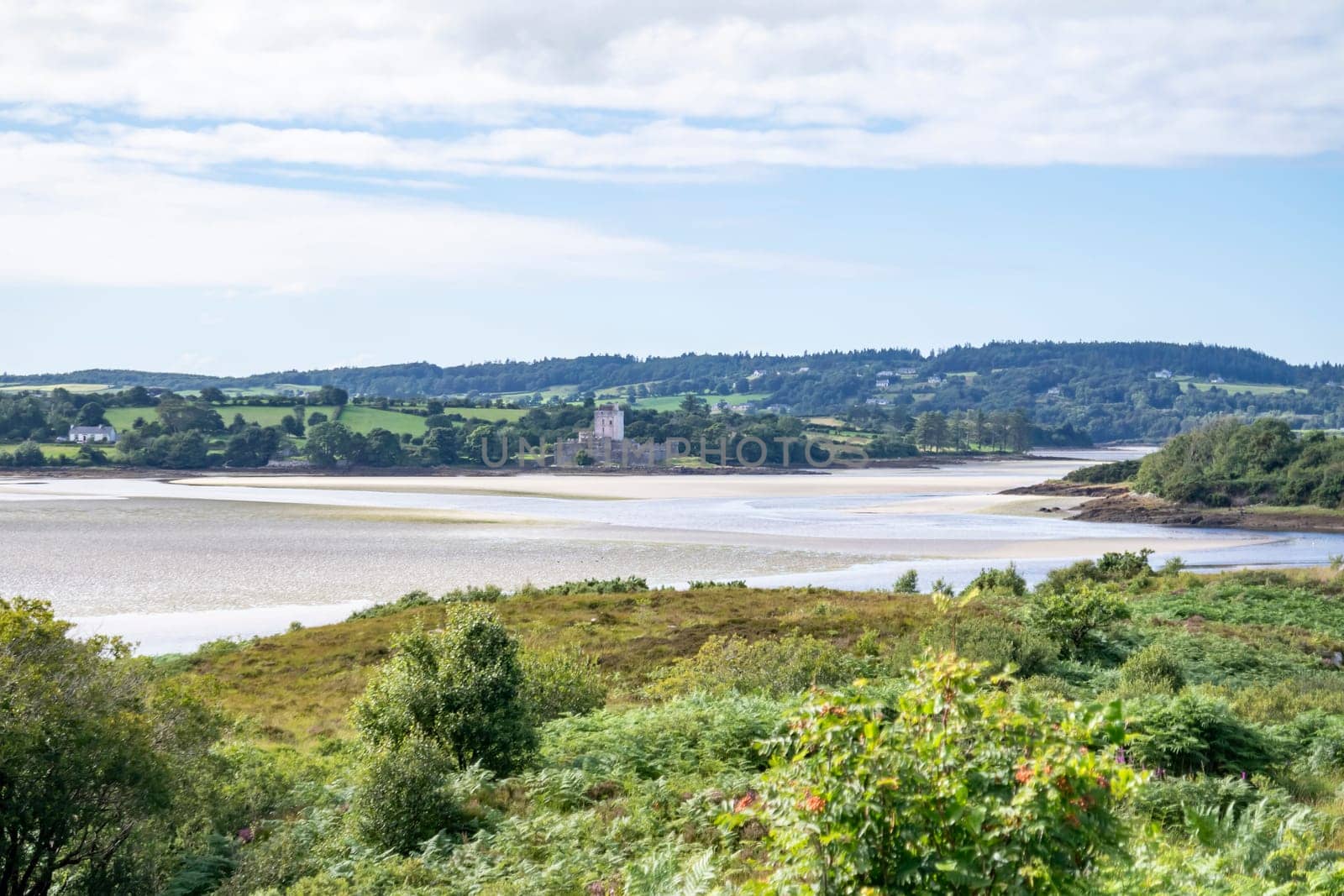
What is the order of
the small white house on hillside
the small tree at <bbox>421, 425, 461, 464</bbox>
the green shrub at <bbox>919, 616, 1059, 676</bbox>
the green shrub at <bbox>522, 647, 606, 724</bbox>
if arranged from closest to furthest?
the green shrub at <bbox>522, 647, 606, 724</bbox>, the green shrub at <bbox>919, 616, 1059, 676</bbox>, the small tree at <bbox>421, 425, 461, 464</bbox>, the small white house on hillside

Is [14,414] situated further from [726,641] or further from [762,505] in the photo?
[726,641]

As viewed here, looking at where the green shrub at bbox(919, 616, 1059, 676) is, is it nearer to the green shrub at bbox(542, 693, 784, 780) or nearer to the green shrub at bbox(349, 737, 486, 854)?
the green shrub at bbox(542, 693, 784, 780)

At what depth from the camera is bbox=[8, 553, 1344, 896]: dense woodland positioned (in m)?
4.96

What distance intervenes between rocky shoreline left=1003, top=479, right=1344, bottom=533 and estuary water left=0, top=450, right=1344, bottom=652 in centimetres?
298

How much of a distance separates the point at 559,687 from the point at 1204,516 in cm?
7848

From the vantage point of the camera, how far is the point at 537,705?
1594 cm

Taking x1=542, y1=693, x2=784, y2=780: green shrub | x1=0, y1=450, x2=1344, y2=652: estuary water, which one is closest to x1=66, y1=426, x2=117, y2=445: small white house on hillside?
x1=0, y1=450, x2=1344, y2=652: estuary water

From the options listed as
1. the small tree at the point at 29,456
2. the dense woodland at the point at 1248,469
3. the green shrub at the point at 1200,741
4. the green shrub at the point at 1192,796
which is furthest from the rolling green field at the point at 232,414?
the green shrub at the point at 1192,796

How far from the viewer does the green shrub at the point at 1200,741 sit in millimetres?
11445

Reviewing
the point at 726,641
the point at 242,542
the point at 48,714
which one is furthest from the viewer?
the point at 242,542

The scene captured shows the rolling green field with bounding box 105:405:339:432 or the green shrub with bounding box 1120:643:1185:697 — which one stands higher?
the rolling green field with bounding box 105:405:339:432

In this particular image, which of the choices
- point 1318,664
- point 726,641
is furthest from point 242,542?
point 1318,664

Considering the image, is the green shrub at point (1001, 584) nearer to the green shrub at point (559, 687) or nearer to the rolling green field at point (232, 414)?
the green shrub at point (559, 687)

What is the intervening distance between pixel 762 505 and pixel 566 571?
42901 mm
